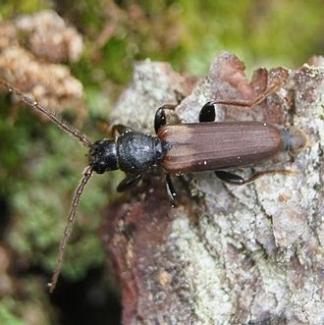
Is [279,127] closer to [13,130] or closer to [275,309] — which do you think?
[275,309]

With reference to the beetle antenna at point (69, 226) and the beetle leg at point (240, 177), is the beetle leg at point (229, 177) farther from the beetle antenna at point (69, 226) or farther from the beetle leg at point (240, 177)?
the beetle antenna at point (69, 226)

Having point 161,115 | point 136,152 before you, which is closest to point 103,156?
point 136,152

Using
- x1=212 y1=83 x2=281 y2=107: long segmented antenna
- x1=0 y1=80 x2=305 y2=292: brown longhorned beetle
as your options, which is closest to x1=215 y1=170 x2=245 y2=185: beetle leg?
x1=0 y1=80 x2=305 y2=292: brown longhorned beetle

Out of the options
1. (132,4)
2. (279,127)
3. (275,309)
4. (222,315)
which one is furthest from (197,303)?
(132,4)

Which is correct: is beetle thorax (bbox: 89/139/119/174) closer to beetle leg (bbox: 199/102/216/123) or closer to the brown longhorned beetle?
the brown longhorned beetle

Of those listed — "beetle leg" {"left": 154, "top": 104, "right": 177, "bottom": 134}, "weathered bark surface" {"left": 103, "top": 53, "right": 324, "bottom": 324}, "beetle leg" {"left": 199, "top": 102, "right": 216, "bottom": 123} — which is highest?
"beetle leg" {"left": 154, "top": 104, "right": 177, "bottom": 134}

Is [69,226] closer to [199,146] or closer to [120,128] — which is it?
[120,128]
